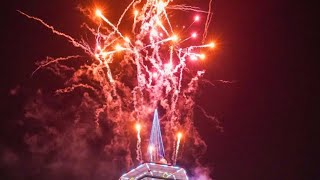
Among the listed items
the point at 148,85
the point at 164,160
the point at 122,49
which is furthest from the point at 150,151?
the point at 122,49

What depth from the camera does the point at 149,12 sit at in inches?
1255

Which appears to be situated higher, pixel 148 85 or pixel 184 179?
pixel 148 85

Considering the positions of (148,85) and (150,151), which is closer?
(148,85)

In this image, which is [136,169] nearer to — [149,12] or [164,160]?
[164,160]

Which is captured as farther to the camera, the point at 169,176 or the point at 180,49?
the point at 169,176

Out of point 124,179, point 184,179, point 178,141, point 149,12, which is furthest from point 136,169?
point 149,12

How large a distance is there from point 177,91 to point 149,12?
191 inches

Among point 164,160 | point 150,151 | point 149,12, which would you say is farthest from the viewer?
point 164,160

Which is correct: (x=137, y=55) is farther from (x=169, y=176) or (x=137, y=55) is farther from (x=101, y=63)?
(x=169, y=176)

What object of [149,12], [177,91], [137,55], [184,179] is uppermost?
[149,12]

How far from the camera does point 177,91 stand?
106ft

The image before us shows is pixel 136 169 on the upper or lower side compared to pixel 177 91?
lower

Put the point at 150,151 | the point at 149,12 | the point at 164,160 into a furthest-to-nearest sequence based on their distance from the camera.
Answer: the point at 164,160 → the point at 150,151 → the point at 149,12

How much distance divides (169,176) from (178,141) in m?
6.85
